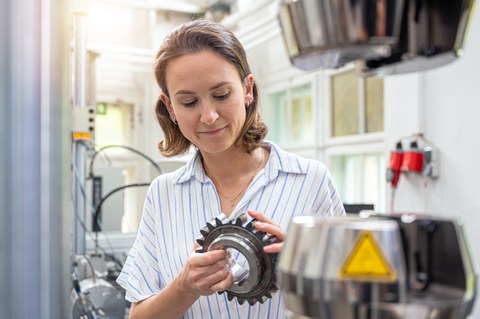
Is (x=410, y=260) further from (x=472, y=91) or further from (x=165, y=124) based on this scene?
(x=472, y=91)

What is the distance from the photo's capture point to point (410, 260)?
443mm

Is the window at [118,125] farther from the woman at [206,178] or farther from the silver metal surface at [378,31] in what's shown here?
the silver metal surface at [378,31]

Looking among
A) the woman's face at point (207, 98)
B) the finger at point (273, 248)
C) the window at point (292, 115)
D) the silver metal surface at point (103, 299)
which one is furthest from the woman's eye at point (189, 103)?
the window at point (292, 115)

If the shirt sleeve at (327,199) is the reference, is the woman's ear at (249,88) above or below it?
above

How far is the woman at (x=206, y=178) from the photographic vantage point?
101cm

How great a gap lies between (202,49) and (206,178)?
0.28m

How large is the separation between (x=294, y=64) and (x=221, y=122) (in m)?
0.54

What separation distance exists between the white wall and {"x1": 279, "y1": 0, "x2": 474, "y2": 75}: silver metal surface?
1.77m

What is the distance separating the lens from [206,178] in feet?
3.86

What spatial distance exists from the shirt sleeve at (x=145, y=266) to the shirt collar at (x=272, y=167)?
0.09m

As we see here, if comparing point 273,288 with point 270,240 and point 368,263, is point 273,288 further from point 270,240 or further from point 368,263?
point 368,263

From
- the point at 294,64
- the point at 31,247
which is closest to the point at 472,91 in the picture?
the point at 294,64

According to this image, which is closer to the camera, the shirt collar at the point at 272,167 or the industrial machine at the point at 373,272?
the industrial machine at the point at 373,272

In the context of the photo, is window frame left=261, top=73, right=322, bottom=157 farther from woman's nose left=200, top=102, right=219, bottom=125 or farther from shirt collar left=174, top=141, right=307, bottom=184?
woman's nose left=200, top=102, right=219, bottom=125
